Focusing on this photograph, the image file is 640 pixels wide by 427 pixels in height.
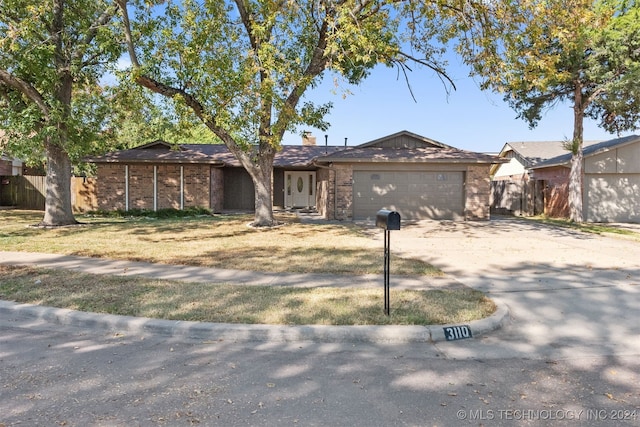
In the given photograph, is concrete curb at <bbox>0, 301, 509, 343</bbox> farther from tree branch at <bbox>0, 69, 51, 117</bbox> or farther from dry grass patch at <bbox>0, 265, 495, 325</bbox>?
tree branch at <bbox>0, 69, 51, 117</bbox>

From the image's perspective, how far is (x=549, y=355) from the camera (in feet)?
13.9

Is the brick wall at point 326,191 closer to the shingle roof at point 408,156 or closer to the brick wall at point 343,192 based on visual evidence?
the brick wall at point 343,192

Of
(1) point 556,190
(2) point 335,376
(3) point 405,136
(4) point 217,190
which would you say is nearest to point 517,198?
(1) point 556,190

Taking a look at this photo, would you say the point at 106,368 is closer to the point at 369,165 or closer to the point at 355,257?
the point at 355,257

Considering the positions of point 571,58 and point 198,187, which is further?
point 198,187

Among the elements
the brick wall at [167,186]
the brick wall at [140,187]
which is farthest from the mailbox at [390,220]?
the brick wall at [140,187]

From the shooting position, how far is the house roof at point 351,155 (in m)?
17.7

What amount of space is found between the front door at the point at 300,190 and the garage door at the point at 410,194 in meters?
6.60

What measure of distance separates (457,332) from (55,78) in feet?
44.6

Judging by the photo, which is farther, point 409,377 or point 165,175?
point 165,175

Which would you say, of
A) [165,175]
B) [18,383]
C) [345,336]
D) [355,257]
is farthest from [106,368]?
[165,175]

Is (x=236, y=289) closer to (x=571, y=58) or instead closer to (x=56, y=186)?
(x=56, y=186)

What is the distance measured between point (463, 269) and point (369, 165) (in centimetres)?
1030

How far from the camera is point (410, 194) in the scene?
1836cm
